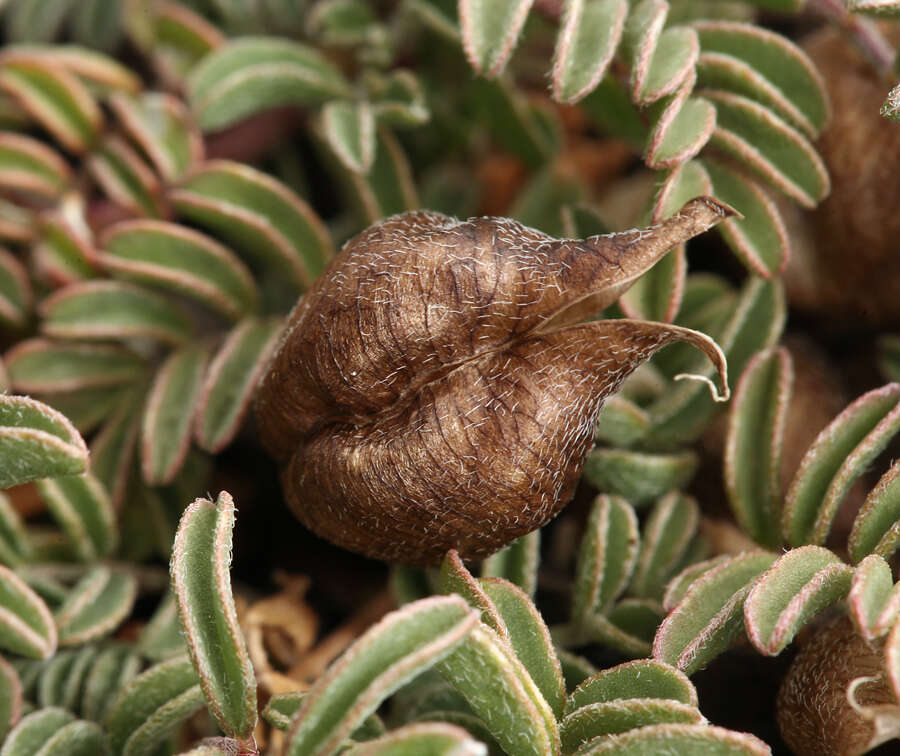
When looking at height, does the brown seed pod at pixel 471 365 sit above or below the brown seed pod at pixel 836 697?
above

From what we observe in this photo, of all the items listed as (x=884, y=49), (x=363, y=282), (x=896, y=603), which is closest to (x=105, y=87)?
(x=363, y=282)

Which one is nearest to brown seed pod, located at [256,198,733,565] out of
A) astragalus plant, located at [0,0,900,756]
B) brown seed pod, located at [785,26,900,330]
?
astragalus plant, located at [0,0,900,756]

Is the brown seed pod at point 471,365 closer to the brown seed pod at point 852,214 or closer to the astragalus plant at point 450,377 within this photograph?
the astragalus plant at point 450,377

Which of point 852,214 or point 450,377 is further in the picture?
point 852,214

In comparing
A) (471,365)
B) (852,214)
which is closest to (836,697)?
(471,365)

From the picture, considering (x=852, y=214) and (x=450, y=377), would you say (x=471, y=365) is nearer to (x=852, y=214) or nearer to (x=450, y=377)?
(x=450, y=377)

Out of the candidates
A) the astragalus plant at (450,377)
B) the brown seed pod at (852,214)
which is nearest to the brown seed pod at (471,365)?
the astragalus plant at (450,377)

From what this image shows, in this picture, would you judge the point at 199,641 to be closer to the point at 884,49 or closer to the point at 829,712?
the point at 829,712
